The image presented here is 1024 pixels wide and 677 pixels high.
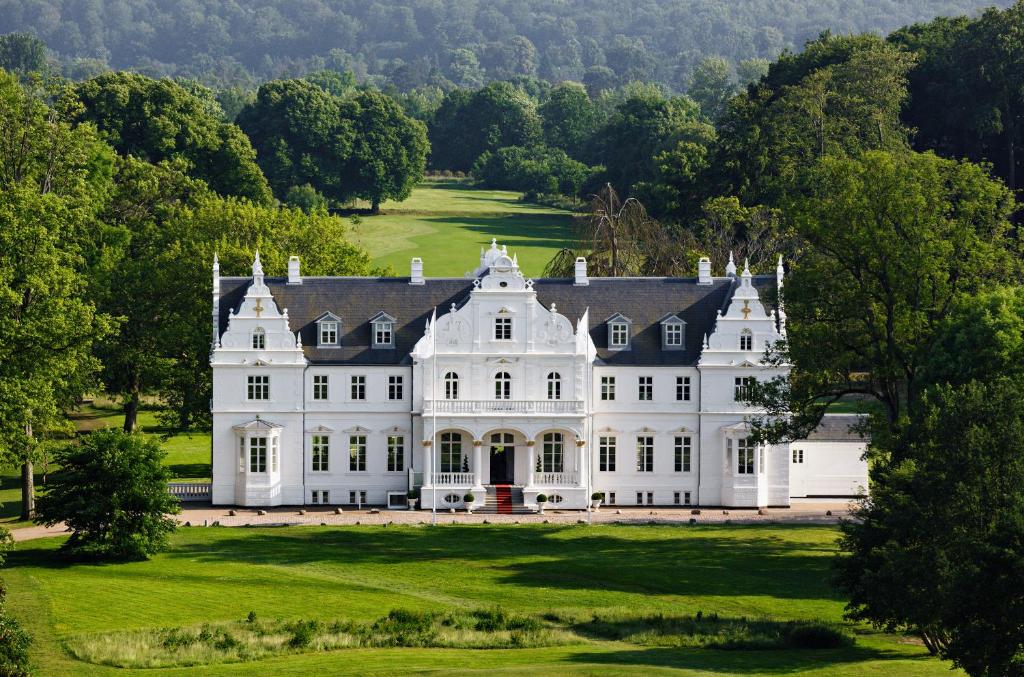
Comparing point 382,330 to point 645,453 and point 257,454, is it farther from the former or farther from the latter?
point 645,453

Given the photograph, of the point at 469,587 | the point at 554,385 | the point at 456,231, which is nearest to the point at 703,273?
the point at 554,385

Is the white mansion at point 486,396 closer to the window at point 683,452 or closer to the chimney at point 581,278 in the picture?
the window at point 683,452

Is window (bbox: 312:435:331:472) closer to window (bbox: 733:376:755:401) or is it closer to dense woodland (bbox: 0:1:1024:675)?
dense woodland (bbox: 0:1:1024:675)

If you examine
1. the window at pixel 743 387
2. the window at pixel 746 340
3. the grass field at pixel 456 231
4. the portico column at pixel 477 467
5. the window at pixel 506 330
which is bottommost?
the portico column at pixel 477 467

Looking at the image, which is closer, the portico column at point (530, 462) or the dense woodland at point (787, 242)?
Answer: the dense woodland at point (787, 242)

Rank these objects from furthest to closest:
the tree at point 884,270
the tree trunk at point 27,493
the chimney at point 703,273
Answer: the chimney at point 703,273 → the tree trunk at point 27,493 → the tree at point 884,270

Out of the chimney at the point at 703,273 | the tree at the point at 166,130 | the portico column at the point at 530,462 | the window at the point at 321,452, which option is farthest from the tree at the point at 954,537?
the tree at the point at 166,130

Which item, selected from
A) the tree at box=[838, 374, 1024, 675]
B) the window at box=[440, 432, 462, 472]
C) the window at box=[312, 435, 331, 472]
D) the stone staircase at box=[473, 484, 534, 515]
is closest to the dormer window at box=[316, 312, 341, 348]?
the window at box=[312, 435, 331, 472]
